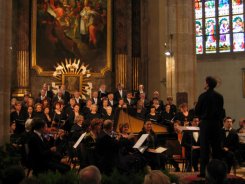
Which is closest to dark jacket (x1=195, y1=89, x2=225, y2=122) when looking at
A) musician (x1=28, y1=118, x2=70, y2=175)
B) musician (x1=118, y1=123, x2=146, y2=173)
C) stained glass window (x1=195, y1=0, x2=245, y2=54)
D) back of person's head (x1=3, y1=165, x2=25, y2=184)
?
musician (x1=118, y1=123, x2=146, y2=173)

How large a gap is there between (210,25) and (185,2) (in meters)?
6.87

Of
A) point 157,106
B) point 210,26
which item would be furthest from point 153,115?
point 210,26

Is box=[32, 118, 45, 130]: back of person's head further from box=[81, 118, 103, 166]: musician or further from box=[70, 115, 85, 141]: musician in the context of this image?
box=[70, 115, 85, 141]: musician

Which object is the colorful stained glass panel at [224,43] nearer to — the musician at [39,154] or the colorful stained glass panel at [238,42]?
the colorful stained glass panel at [238,42]

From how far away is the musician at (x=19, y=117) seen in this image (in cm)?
1272

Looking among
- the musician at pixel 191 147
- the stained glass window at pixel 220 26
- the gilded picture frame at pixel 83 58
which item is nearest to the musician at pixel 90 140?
the musician at pixel 191 147

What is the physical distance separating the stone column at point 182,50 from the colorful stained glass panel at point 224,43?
20.5 ft

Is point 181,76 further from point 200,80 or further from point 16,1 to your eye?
point 16,1

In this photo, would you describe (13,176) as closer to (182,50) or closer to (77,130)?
(77,130)

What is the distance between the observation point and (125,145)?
29.1ft

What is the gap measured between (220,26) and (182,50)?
726cm

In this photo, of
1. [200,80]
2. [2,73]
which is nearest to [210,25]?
[200,80]

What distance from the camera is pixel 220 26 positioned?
77.6ft

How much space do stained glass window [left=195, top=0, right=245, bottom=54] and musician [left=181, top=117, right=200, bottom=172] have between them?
12774 mm
